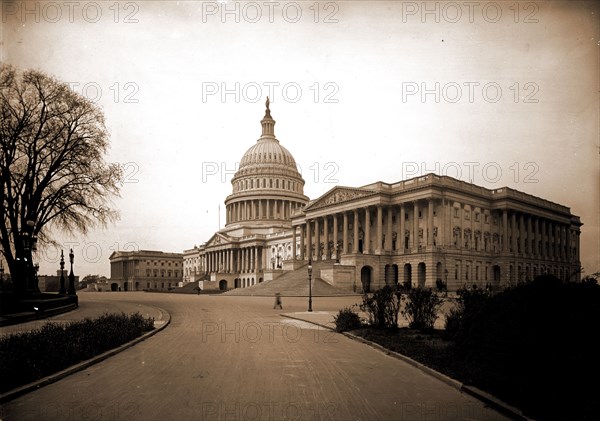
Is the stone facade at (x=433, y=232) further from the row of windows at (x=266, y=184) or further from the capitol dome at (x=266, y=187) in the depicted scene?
the row of windows at (x=266, y=184)

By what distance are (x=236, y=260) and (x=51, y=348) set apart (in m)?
111

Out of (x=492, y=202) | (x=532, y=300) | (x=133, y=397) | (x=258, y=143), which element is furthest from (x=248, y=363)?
(x=258, y=143)

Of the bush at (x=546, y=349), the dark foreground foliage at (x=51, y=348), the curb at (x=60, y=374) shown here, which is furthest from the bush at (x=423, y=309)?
the dark foreground foliage at (x=51, y=348)

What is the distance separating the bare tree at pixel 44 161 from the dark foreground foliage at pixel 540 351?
1036 inches

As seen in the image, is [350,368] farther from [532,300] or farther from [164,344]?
[164,344]

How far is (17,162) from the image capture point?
34562mm

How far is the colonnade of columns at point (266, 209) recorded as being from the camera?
124875 millimetres

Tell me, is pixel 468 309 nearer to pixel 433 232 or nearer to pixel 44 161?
pixel 44 161

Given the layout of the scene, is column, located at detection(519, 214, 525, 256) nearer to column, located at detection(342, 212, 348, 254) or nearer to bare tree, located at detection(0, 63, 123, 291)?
column, located at detection(342, 212, 348, 254)

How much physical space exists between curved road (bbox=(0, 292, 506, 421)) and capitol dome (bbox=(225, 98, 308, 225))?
358 feet

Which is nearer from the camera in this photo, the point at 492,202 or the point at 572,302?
the point at 572,302

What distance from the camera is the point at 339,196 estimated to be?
79812 mm

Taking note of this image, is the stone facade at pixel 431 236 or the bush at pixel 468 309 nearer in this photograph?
the bush at pixel 468 309

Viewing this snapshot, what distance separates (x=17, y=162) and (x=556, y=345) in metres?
36.5
